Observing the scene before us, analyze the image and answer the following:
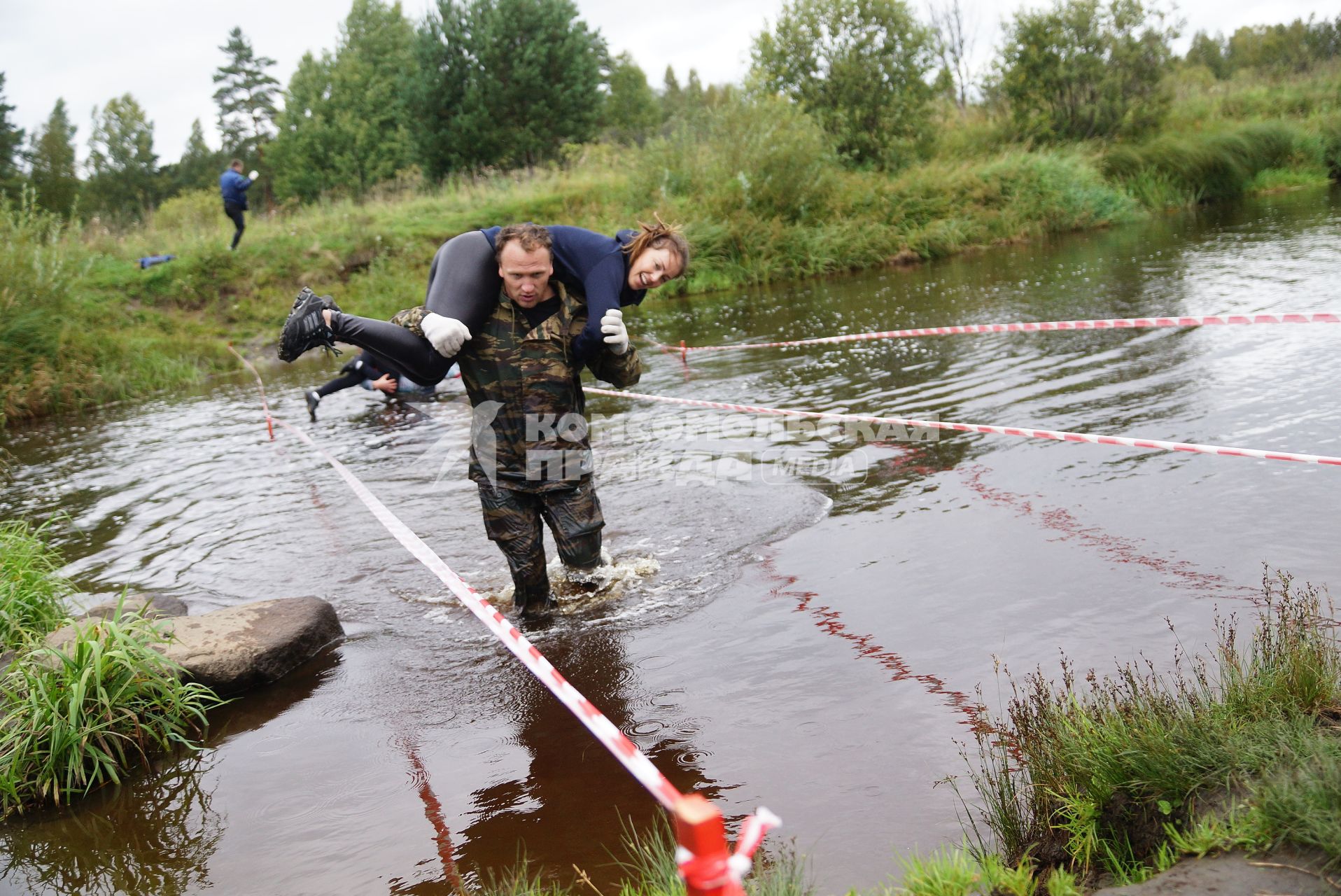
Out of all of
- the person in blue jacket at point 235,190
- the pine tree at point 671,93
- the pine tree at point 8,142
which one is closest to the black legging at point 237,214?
the person in blue jacket at point 235,190

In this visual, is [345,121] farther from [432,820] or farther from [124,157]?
[432,820]

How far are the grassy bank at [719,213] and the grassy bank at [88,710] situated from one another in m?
15.2

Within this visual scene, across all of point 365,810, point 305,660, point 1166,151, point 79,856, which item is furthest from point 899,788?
point 1166,151

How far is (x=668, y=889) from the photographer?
2410 millimetres

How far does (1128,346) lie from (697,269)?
1413 cm

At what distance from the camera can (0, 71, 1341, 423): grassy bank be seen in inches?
885

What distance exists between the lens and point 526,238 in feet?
13.5

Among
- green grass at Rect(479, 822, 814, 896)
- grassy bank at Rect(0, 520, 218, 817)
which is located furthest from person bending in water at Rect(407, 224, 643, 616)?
green grass at Rect(479, 822, 814, 896)

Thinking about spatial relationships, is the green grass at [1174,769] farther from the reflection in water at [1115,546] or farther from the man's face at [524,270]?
the man's face at [524,270]

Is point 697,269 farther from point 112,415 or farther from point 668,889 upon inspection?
point 668,889

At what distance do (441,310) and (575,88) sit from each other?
3703 centimetres

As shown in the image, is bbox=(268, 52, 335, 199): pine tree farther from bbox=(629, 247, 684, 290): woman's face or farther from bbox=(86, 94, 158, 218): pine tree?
bbox=(629, 247, 684, 290): woman's face

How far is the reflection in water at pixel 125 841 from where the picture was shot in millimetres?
3154

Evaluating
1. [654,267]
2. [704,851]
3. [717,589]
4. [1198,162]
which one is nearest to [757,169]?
[1198,162]
